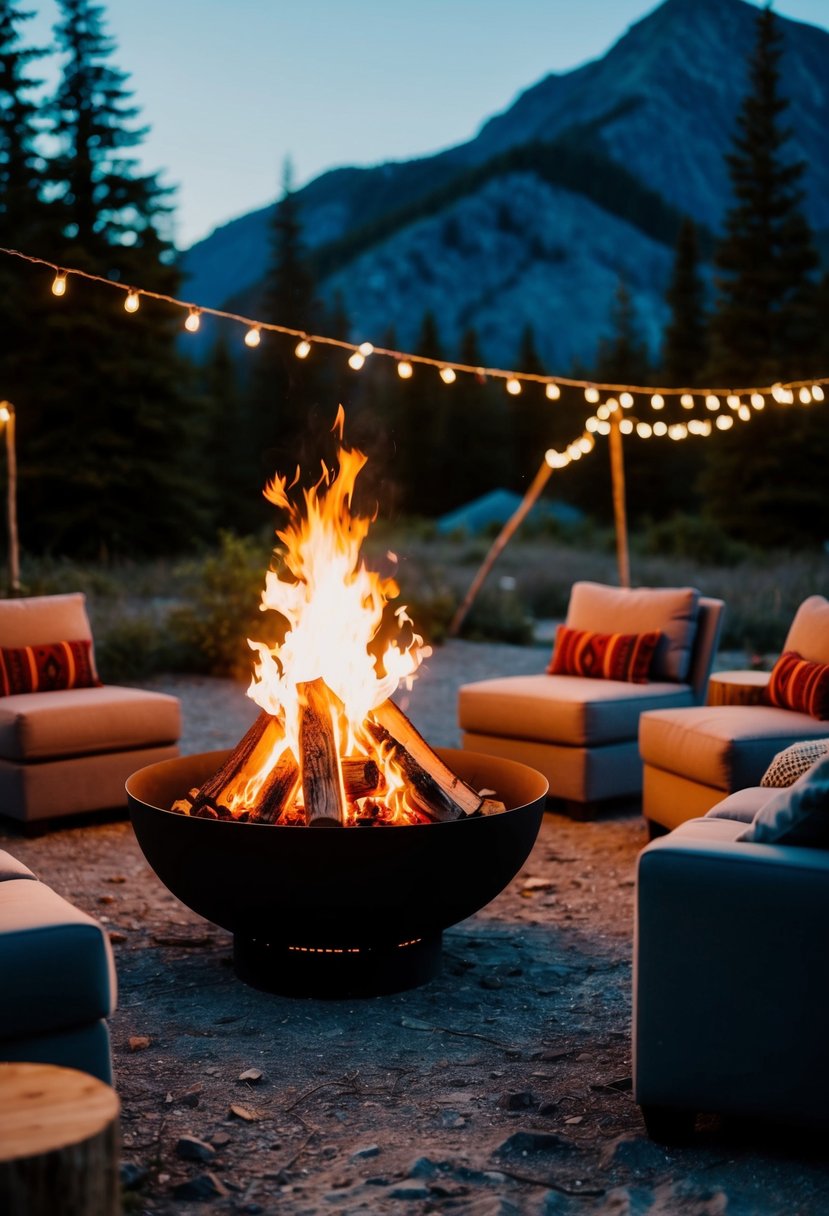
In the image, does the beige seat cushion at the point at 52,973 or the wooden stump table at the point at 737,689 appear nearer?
the beige seat cushion at the point at 52,973

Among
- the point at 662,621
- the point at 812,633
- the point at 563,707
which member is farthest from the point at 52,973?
the point at 662,621

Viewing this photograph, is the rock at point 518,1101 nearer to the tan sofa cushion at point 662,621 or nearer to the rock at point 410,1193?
the rock at point 410,1193

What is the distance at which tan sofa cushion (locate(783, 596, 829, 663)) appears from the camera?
452cm

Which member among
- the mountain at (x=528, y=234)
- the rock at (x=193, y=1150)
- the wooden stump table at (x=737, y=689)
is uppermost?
the mountain at (x=528, y=234)

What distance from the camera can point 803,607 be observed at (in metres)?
4.71

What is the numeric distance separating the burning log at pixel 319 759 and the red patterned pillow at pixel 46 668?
2137mm

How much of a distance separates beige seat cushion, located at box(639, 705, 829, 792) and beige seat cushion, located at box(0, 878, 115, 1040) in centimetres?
251

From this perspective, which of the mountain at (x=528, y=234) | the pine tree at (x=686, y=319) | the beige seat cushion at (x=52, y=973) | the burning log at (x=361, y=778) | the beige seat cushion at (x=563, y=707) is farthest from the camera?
the mountain at (x=528, y=234)

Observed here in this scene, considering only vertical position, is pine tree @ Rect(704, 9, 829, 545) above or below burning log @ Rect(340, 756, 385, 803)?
above

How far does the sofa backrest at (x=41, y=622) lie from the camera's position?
16.7ft

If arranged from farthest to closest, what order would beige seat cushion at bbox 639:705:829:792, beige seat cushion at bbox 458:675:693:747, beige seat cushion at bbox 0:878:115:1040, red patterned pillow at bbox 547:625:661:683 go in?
red patterned pillow at bbox 547:625:661:683
beige seat cushion at bbox 458:675:693:747
beige seat cushion at bbox 639:705:829:792
beige seat cushion at bbox 0:878:115:1040

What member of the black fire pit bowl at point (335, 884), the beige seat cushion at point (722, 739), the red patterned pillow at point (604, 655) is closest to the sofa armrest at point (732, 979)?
the black fire pit bowl at point (335, 884)

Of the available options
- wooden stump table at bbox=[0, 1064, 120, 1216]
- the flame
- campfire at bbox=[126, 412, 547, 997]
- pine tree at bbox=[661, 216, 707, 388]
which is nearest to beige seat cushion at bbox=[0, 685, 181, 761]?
campfire at bbox=[126, 412, 547, 997]

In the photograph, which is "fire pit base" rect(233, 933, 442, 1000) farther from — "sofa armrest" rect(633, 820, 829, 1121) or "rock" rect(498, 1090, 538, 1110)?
"sofa armrest" rect(633, 820, 829, 1121)
